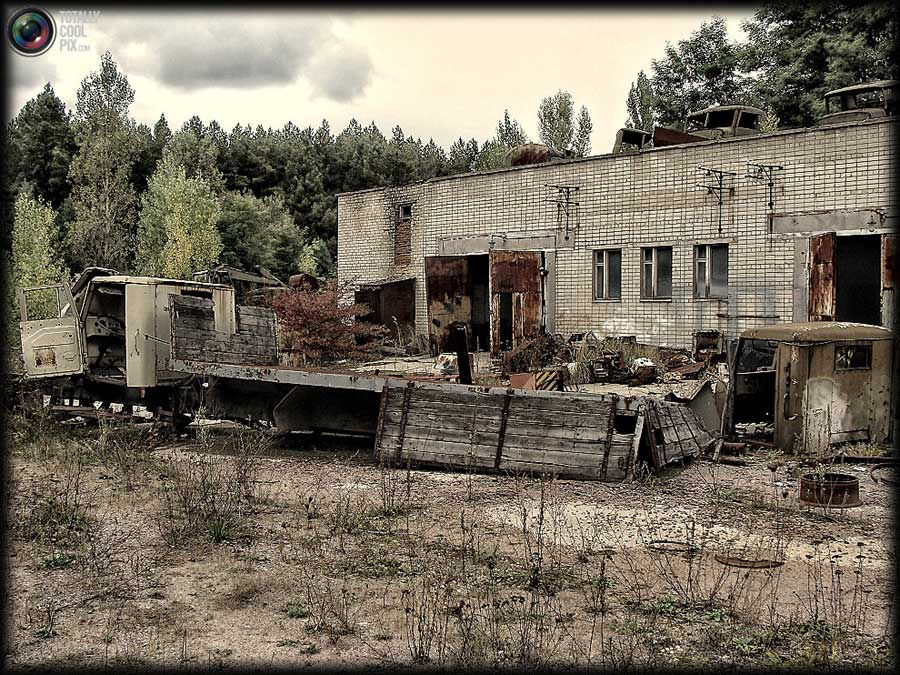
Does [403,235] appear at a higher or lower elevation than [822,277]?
higher

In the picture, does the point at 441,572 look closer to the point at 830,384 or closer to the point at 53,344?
the point at 830,384

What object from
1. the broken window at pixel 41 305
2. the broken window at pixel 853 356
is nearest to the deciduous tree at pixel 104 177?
the broken window at pixel 41 305

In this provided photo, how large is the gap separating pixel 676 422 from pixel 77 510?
6.70m

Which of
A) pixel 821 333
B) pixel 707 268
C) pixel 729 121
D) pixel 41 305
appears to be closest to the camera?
pixel 821 333

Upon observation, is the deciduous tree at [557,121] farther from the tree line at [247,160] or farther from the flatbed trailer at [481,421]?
the flatbed trailer at [481,421]

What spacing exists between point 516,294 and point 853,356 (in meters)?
10.1

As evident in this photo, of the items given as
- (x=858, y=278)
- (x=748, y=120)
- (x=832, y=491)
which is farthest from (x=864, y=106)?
(x=832, y=491)

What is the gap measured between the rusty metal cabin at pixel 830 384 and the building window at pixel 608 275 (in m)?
9.04

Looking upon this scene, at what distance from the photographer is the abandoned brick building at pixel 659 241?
15.5 meters

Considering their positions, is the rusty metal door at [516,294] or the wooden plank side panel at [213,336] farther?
the rusty metal door at [516,294]

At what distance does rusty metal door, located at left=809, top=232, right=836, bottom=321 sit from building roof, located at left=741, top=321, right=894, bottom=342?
562cm

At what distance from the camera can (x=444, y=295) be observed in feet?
70.0

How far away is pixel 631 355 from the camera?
55.1 feet

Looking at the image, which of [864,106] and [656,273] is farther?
[864,106]
